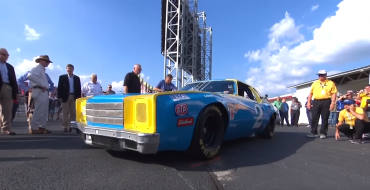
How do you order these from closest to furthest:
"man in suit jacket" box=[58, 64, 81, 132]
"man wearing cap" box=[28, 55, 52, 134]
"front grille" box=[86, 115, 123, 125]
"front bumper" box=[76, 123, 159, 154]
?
1. "front bumper" box=[76, 123, 159, 154]
2. "front grille" box=[86, 115, 123, 125]
3. "man wearing cap" box=[28, 55, 52, 134]
4. "man in suit jacket" box=[58, 64, 81, 132]

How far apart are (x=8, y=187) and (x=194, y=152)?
1.77 m

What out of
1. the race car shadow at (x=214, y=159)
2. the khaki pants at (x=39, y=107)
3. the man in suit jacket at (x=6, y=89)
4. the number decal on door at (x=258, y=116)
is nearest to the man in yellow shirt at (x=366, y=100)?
the number decal on door at (x=258, y=116)

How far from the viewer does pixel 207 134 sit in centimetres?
301

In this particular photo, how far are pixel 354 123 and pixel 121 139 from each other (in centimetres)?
517

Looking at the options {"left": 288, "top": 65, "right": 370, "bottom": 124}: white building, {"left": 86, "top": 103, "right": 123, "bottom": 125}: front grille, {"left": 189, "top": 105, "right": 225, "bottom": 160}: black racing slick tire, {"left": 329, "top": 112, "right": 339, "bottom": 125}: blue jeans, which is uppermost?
{"left": 288, "top": 65, "right": 370, "bottom": 124}: white building

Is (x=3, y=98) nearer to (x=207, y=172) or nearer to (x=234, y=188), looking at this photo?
(x=207, y=172)

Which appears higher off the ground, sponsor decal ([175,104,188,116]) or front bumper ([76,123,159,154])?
sponsor decal ([175,104,188,116])

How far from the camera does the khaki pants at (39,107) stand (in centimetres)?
466

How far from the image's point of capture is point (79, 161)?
8.63 feet

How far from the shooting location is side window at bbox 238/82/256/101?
13.8ft

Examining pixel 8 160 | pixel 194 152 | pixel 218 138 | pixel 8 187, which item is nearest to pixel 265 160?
pixel 218 138

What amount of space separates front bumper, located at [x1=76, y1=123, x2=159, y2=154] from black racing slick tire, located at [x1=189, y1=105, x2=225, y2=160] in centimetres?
58

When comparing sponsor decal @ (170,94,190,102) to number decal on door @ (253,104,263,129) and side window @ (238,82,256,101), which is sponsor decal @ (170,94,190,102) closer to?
side window @ (238,82,256,101)

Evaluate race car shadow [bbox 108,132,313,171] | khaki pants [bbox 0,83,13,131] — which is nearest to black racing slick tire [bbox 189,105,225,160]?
race car shadow [bbox 108,132,313,171]
